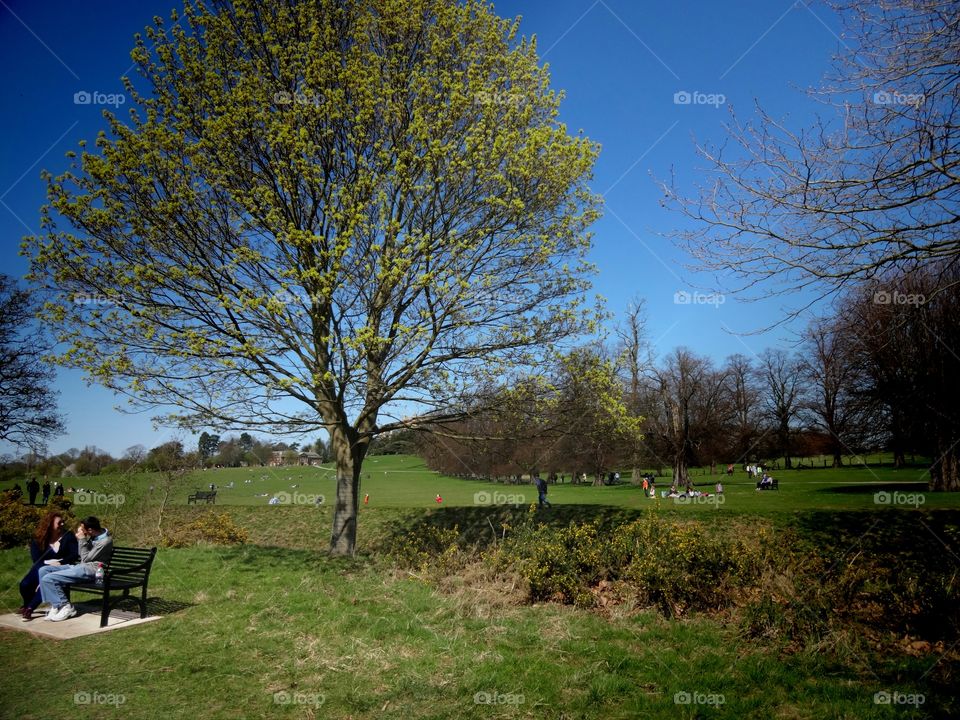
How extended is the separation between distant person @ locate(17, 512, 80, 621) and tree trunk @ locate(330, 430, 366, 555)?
20.0ft

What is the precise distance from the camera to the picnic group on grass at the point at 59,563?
7.95 meters

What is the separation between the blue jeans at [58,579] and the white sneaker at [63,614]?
7 centimetres

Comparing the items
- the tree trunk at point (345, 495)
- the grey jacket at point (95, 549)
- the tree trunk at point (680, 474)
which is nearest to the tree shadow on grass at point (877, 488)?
the tree trunk at point (680, 474)

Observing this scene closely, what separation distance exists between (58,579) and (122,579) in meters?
0.95

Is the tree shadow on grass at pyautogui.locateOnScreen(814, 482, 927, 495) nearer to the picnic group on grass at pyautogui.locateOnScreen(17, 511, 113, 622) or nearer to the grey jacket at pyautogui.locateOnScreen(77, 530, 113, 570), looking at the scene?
the grey jacket at pyautogui.locateOnScreen(77, 530, 113, 570)

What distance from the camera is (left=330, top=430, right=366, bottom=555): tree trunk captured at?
14180 millimetres

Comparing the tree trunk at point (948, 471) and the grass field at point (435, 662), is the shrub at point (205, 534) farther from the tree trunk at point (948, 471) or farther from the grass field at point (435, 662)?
the tree trunk at point (948, 471)

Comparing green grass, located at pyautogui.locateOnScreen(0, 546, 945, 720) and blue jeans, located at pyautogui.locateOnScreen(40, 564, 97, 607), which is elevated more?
blue jeans, located at pyautogui.locateOnScreen(40, 564, 97, 607)

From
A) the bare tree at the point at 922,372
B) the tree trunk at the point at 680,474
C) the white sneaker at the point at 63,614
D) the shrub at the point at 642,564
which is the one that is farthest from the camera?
the tree trunk at the point at 680,474

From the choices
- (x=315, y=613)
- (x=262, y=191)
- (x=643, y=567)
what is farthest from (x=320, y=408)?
(x=643, y=567)

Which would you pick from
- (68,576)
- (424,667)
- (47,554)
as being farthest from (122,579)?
(424,667)

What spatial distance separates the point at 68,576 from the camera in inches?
316

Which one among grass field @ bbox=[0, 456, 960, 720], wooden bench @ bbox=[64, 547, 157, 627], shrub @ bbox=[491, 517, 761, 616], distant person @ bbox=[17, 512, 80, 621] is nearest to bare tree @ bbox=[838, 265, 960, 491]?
grass field @ bbox=[0, 456, 960, 720]

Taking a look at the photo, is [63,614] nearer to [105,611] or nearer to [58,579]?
[58,579]
